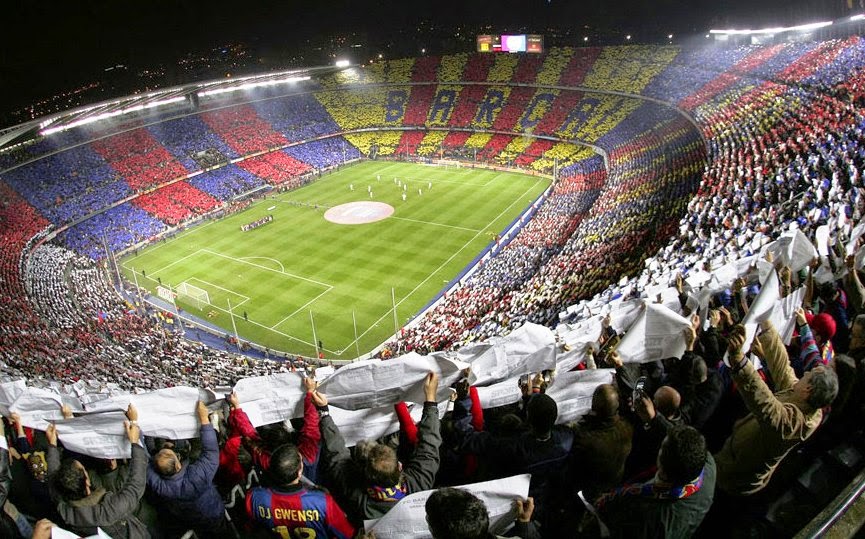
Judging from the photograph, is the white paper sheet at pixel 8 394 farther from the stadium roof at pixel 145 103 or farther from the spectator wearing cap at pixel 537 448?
the stadium roof at pixel 145 103

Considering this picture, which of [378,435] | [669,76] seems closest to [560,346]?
[378,435]

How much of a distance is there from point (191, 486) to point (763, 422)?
14.2ft

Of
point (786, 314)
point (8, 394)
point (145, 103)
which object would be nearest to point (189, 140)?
point (145, 103)

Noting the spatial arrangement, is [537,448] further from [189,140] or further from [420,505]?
[189,140]

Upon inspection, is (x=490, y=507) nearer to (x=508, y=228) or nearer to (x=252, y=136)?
(x=508, y=228)

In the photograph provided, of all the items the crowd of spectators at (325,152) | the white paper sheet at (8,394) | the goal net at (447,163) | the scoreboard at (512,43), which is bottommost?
the goal net at (447,163)

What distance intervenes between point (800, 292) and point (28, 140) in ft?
175

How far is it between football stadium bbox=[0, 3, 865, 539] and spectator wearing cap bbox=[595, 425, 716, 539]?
0.06 ft

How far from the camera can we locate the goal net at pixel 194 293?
3012 cm

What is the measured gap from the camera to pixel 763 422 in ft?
12.3

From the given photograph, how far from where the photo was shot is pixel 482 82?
6681 cm

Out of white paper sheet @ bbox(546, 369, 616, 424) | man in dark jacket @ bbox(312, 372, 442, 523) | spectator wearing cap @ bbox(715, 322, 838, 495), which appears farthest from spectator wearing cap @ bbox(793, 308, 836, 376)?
man in dark jacket @ bbox(312, 372, 442, 523)

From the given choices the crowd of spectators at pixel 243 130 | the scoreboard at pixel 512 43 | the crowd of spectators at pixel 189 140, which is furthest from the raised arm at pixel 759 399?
the scoreboard at pixel 512 43

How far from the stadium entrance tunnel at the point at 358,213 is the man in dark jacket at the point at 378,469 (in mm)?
36096
